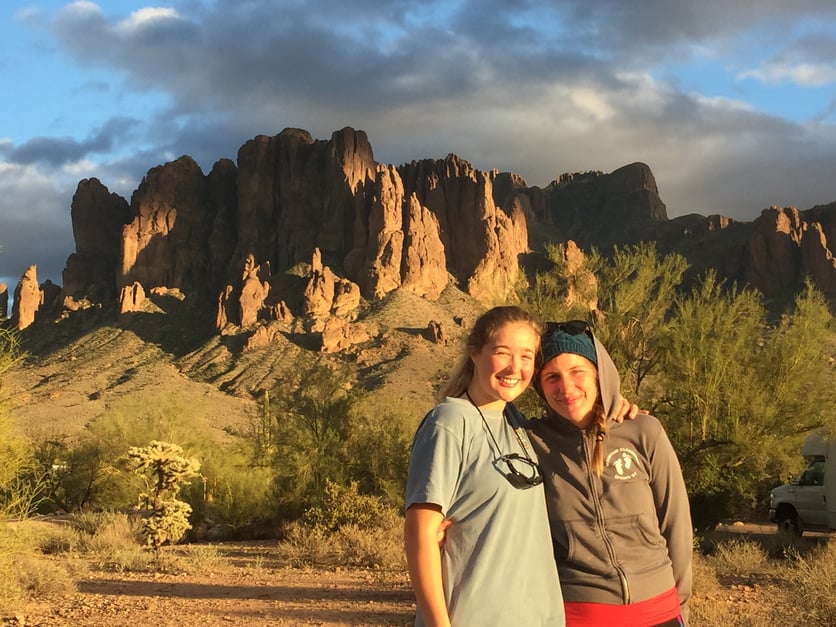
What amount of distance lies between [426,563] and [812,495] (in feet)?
52.5

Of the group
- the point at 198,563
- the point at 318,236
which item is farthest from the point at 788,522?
the point at 318,236

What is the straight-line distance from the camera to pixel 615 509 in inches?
118

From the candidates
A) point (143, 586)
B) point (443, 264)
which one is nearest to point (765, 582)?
point (143, 586)

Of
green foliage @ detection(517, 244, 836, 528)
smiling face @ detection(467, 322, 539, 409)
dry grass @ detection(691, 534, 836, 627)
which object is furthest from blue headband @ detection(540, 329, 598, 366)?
green foliage @ detection(517, 244, 836, 528)

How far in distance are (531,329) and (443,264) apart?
91.7 m

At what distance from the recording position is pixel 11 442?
32.4 ft

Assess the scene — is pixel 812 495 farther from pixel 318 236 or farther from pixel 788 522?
pixel 318 236

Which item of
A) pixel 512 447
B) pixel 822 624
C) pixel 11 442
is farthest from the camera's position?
pixel 11 442

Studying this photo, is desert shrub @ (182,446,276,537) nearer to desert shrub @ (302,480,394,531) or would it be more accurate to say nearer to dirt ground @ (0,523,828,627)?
desert shrub @ (302,480,394,531)

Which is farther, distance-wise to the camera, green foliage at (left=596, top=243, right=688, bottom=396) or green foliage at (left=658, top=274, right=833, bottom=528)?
green foliage at (left=596, top=243, right=688, bottom=396)

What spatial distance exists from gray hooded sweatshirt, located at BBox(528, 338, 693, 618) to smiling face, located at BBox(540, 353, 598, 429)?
0.05 meters

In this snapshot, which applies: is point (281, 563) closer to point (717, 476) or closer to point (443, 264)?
point (717, 476)

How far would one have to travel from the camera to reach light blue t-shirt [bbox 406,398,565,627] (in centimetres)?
265

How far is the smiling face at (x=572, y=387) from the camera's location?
306cm
